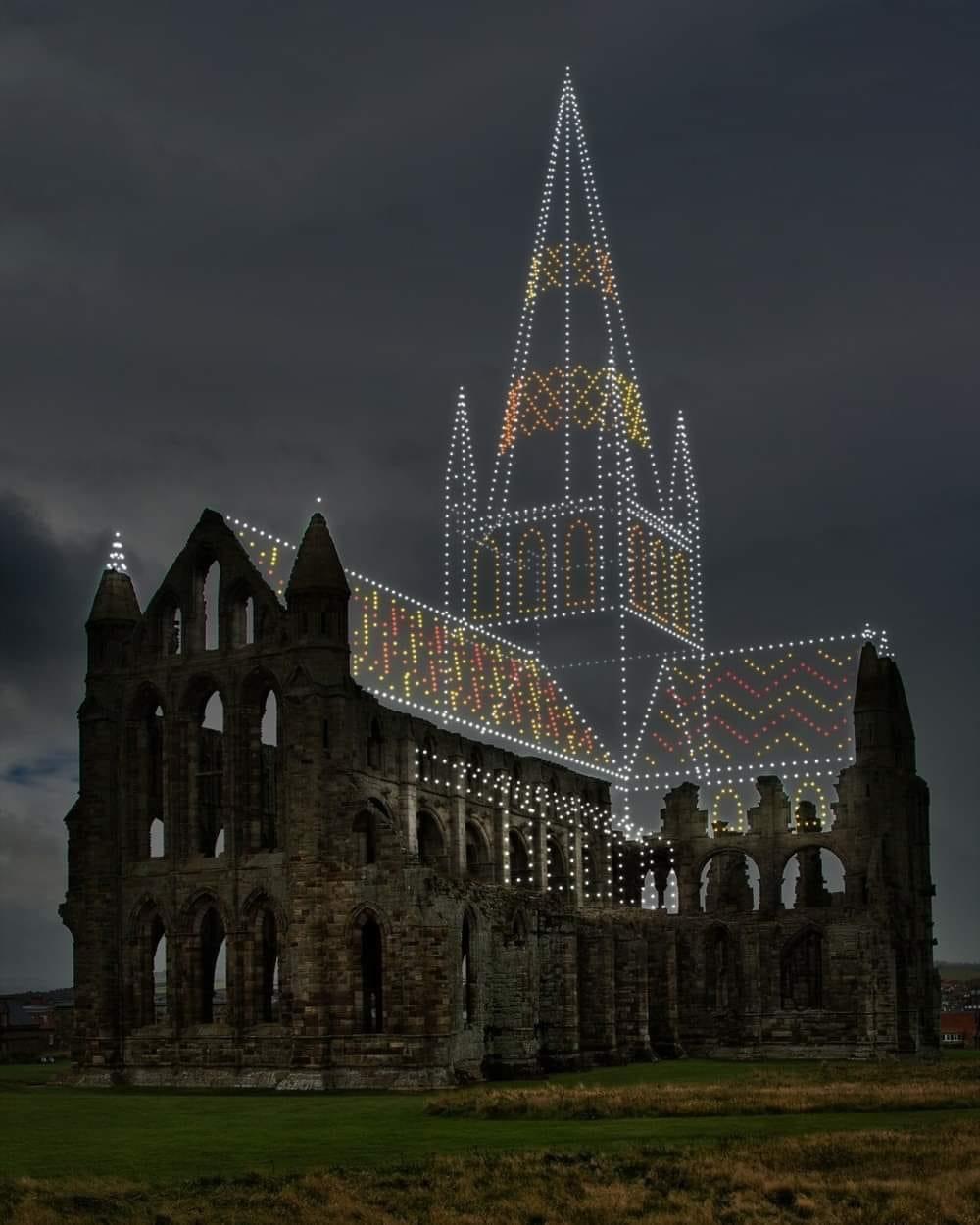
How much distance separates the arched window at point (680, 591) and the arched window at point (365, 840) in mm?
24836

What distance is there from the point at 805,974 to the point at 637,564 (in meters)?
21.9

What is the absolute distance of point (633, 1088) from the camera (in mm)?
43969

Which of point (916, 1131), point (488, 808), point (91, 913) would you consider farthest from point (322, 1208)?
point (488, 808)

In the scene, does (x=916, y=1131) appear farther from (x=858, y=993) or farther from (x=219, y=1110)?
(x=858, y=993)

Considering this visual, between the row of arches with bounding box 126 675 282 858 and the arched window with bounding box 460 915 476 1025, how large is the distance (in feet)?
21.9

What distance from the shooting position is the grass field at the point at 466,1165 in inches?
1047

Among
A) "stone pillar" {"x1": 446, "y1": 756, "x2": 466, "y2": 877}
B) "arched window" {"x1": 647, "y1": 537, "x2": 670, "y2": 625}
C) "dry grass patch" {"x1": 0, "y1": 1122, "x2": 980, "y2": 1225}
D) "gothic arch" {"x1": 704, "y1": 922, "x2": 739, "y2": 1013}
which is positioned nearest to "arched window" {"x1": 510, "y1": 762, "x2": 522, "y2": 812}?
"stone pillar" {"x1": 446, "y1": 756, "x2": 466, "y2": 877}

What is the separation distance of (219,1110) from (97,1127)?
5727mm

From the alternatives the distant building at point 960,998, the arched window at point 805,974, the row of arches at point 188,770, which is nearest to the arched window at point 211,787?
the row of arches at point 188,770

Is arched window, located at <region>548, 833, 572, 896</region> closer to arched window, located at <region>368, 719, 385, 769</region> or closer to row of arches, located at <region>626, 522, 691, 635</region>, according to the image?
row of arches, located at <region>626, 522, 691, 635</region>

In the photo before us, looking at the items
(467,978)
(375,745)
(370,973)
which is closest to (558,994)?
(467,978)

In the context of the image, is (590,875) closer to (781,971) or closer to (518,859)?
(518,859)

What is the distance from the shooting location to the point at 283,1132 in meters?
37.3

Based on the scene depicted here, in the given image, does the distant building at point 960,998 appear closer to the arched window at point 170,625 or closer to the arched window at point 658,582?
the arched window at point 658,582
